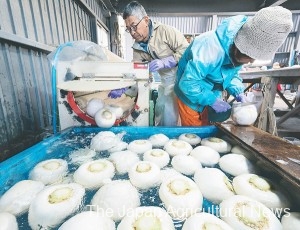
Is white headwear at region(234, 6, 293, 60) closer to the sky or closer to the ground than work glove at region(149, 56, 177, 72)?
closer to the sky

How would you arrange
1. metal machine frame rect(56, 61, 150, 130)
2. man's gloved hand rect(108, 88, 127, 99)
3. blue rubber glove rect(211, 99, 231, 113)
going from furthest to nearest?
man's gloved hand rect(108, 88, 127, 99) < blue rubber glove rect(211, 99, 231, 113) < metal machine frame rect(56, 61, 150, 130)

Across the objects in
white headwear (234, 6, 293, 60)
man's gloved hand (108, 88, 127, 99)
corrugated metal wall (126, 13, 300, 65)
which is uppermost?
corrugated metal wall (126, 13, 300, 65)

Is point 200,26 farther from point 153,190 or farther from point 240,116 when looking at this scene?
point 153,190

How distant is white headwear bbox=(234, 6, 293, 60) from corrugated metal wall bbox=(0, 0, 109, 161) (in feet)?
7.09

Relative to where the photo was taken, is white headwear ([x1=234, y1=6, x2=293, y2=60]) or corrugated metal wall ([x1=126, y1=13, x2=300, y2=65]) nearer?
white headwear ([x1=234, y1=6, x2=293, y2=60])

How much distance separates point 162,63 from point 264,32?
49.8 inches

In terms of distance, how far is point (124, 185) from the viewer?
3.30 ft

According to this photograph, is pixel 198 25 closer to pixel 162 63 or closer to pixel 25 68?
pixel 162 63

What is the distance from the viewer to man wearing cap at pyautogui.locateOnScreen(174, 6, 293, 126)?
1351 millimetres

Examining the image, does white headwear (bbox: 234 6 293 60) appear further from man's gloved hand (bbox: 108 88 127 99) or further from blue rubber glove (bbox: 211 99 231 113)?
man's gloved hand (bbox: 108 88 127 99)

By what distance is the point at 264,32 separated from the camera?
1362 millimetres

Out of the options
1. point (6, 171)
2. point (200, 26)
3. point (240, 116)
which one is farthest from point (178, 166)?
point (200, 26)

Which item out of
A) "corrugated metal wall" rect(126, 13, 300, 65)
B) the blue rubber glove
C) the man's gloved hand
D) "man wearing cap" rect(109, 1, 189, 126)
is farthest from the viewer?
"corrugated metal wall" rect(126, 13, 300, 65)

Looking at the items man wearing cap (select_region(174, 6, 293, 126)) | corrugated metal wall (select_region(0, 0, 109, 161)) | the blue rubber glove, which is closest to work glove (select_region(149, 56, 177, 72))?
man wearing cap (select_region(174, 6, 293, 126))
